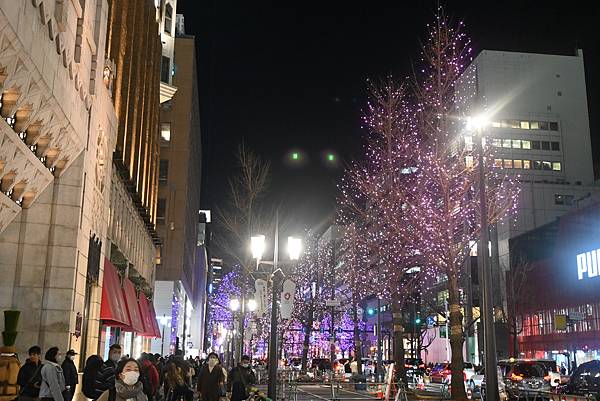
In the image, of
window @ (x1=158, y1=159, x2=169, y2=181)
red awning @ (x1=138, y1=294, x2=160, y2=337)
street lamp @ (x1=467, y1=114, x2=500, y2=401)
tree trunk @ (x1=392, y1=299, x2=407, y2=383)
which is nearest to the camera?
street lamp @ (x1=467, y1=114, x2=500, y2=401)

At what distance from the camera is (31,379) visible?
11469 millimetres

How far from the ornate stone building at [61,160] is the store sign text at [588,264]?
49.8 metres

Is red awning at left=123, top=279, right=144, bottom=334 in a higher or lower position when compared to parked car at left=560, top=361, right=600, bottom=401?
higher

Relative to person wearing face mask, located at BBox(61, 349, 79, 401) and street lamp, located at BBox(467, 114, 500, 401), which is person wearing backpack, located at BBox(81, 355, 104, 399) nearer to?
person wearing face mask, located at BBox(61, 349, 79, 401)

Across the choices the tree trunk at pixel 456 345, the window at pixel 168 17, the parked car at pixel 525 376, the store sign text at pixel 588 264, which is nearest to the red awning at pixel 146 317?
the tree trunk at pixel 456 345

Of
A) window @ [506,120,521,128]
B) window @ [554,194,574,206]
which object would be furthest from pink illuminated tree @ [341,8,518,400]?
window @ [506,120,521,128]

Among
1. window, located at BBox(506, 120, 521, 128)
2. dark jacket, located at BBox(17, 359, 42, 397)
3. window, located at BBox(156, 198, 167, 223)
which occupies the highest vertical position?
window, located at BBox(506, 120, 521, 128)

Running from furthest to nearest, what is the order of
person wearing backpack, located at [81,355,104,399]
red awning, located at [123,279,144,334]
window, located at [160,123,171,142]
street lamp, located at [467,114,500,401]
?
window, located at [160,123,171,142] → red awning, located at [123,279,144,334] → street lamp, located at [467,114,500,401] → person wearing backpack, located at [81,355,104,399]

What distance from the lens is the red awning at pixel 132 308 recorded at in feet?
92.3

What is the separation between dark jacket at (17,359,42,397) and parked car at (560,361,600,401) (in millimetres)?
21302

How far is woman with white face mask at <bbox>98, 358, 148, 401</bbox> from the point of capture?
7.74 m

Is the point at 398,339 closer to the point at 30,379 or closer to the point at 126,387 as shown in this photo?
the point at 30,379

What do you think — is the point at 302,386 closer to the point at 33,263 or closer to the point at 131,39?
the point at 131,39

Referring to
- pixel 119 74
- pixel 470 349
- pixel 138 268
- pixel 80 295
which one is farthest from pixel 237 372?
pixel 470 349
